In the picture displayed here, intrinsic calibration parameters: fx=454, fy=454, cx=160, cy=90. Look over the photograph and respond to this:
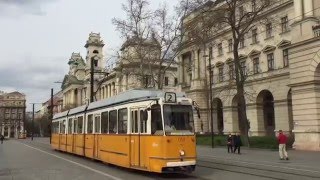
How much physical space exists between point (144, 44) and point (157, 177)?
34.6 meters

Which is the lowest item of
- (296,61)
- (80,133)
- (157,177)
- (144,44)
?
(157,177)

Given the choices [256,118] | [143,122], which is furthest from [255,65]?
[143,122]

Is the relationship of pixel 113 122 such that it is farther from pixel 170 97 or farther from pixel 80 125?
pixel 80 125

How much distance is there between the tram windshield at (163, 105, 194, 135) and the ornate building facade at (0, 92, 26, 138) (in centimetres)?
15203

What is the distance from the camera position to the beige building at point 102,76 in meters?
52.5

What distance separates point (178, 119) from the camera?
16.7m

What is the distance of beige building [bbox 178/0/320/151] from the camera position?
35.4m

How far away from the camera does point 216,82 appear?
Answer: 226ft

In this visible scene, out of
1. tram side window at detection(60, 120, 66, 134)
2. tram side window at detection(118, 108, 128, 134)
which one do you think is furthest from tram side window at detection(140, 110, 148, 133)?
tram side window at detection(60, 120, 66, 134)

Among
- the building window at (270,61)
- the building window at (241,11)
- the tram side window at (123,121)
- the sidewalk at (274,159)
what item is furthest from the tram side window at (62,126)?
the building window at (270,61)

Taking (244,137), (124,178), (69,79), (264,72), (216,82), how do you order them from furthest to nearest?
(69,79) < (216,82) < (264,72) < (244,137) < (124,178)

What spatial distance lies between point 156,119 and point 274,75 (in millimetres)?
40671

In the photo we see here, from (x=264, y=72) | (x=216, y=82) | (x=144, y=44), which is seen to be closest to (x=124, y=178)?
(x=144, y=44)

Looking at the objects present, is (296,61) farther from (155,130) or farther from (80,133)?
(155,130)
